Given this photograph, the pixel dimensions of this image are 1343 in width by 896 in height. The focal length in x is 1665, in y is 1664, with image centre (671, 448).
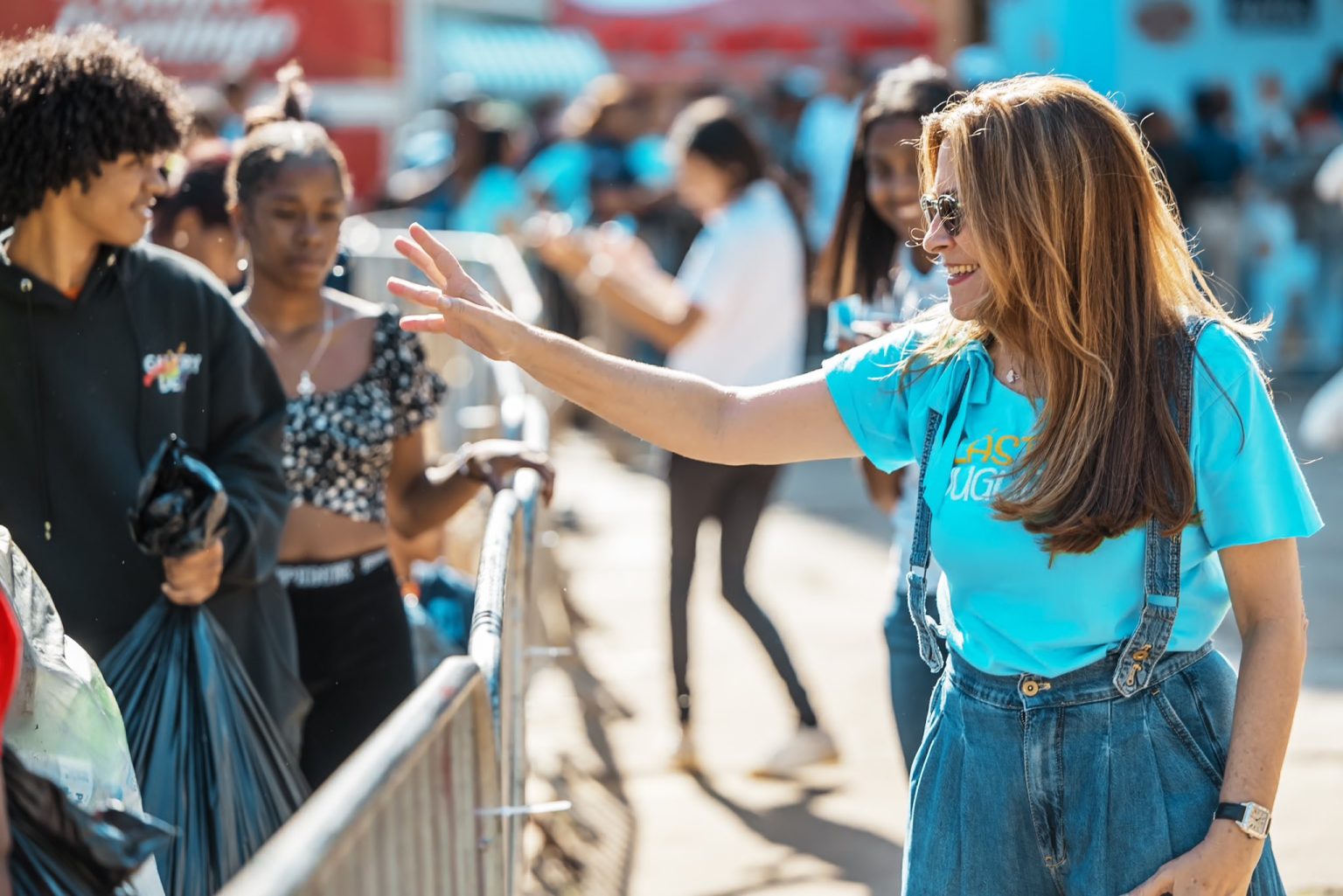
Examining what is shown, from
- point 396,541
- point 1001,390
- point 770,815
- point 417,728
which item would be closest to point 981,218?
point 1001,390

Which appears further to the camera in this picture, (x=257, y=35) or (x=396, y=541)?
(x=257, y=35)

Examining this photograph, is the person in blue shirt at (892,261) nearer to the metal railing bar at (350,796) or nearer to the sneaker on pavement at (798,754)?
the sneaker on pavement at (798,754)

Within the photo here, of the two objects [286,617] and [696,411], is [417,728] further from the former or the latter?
[286,617]

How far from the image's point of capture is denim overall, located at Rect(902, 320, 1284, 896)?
228 cm

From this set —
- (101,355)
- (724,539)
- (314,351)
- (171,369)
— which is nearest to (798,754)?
(724,539)

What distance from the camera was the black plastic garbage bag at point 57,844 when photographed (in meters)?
1.90

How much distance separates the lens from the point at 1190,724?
2.33m

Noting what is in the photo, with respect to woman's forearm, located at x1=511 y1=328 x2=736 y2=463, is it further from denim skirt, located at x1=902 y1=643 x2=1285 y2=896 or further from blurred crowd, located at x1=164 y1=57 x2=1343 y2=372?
blurred crowd, located at x1=164 y1=57 x2=1343 y2=372

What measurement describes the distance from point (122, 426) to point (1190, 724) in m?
1.94

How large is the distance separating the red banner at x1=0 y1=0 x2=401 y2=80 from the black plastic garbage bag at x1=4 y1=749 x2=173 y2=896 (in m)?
17.3

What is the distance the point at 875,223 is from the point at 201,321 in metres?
1.85

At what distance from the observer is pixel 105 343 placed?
3070 mm

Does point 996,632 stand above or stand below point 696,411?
below

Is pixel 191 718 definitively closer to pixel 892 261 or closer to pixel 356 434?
pixel 356 434
